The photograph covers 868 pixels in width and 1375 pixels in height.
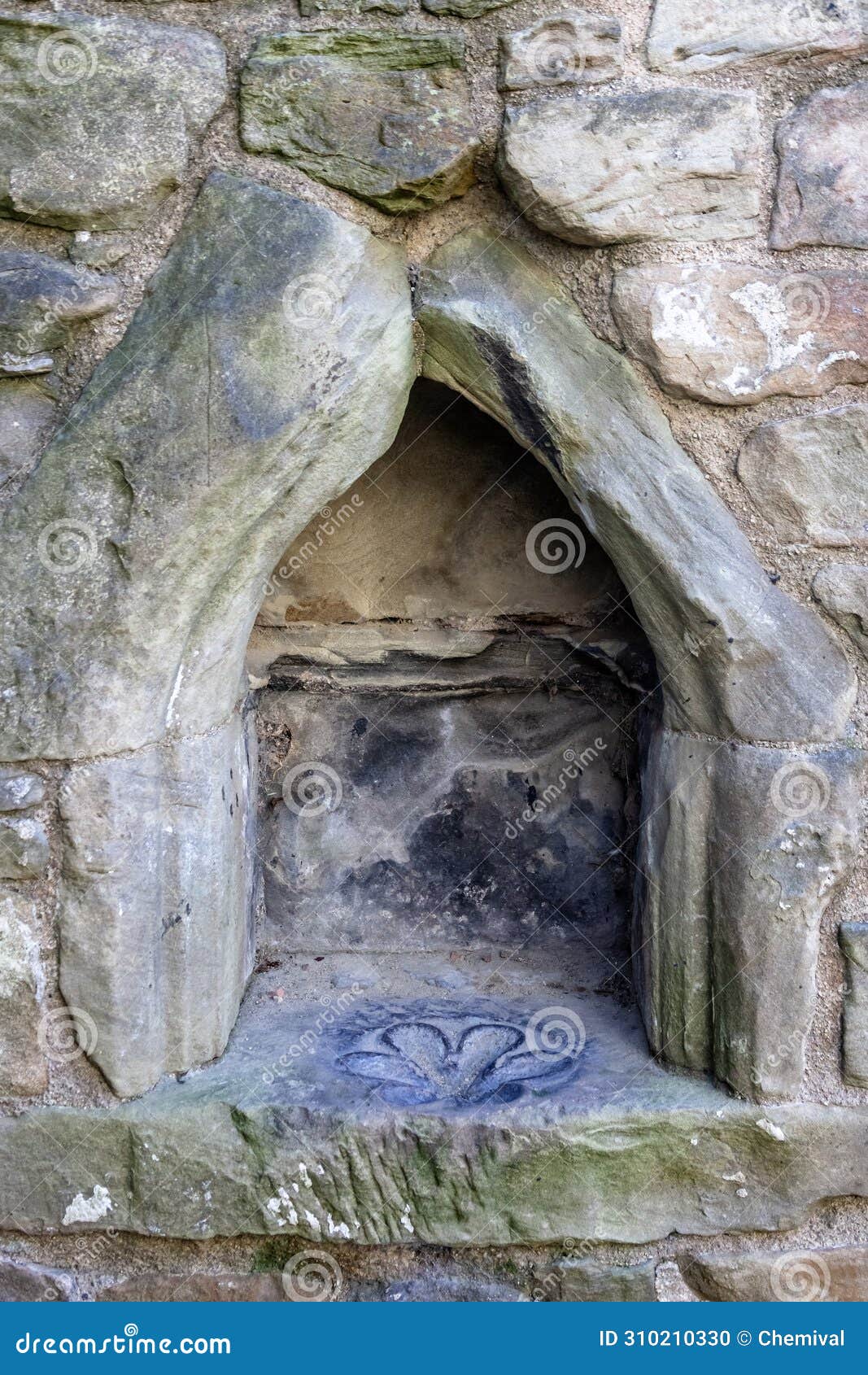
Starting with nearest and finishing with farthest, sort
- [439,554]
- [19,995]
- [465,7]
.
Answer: [465,7], [19,995], [439,554]

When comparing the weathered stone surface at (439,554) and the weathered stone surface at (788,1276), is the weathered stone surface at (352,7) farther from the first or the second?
the weathered stone surface at (788,1276)

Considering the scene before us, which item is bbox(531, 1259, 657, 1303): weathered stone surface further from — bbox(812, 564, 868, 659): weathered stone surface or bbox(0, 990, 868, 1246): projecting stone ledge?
bbox(812, 564, 868, 659): weathered stone surface

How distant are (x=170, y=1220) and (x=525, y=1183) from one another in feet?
1.81

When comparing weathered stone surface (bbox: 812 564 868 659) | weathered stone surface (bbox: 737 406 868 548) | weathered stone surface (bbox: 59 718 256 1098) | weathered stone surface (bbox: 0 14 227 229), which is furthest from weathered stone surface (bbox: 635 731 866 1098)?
weathered stone surface (bbox: 0 14 227 229)

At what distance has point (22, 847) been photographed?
158 centimetres

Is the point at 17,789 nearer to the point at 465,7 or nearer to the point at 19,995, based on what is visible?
the point at 19,995

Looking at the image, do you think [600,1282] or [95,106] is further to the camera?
[600,1282]

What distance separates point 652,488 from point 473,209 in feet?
1.59

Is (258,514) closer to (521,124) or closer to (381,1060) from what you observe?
(521,124)

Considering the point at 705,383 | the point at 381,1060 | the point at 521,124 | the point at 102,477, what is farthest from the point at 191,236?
the point at 381,1060

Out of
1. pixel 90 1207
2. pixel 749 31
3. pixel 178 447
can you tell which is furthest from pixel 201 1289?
pixel 749 31

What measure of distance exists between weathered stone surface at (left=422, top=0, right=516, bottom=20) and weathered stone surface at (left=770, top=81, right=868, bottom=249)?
1.40 ft

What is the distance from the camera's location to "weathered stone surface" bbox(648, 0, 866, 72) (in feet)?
4.92

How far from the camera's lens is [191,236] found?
1528 mm
